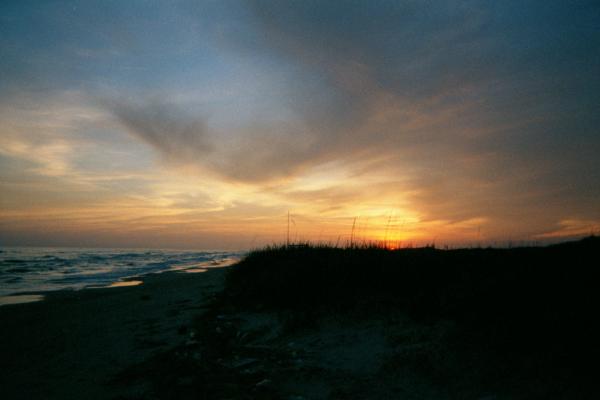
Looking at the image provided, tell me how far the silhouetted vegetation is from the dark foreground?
16 millimetres

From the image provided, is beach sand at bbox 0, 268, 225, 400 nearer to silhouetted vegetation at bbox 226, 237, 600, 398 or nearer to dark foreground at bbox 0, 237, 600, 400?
dark foreground at bbox 0, 237, 600, 400

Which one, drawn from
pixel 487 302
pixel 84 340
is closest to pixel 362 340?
pixel 487 302

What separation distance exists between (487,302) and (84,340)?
23.7 ft

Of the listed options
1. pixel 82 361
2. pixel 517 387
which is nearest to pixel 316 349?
pixel 517 387

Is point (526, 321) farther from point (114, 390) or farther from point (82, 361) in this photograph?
point (82, 361)

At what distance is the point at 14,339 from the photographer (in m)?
7.20

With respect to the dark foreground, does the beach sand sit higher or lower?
lower

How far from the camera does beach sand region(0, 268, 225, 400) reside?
4.57 meters

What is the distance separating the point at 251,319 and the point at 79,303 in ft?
24.9

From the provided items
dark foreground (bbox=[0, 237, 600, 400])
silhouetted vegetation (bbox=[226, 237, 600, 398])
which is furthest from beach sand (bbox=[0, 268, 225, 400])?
silhouetted vegetation (bbox=[226, 237, 600, 398])

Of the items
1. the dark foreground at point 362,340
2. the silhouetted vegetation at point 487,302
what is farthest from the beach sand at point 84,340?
the silhouetted vegetation at point 487,302

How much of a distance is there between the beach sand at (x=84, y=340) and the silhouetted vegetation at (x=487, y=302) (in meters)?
2.18

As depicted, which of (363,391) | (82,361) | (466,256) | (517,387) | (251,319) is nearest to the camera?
(517,387)

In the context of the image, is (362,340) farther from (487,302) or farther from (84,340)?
(84,340)
